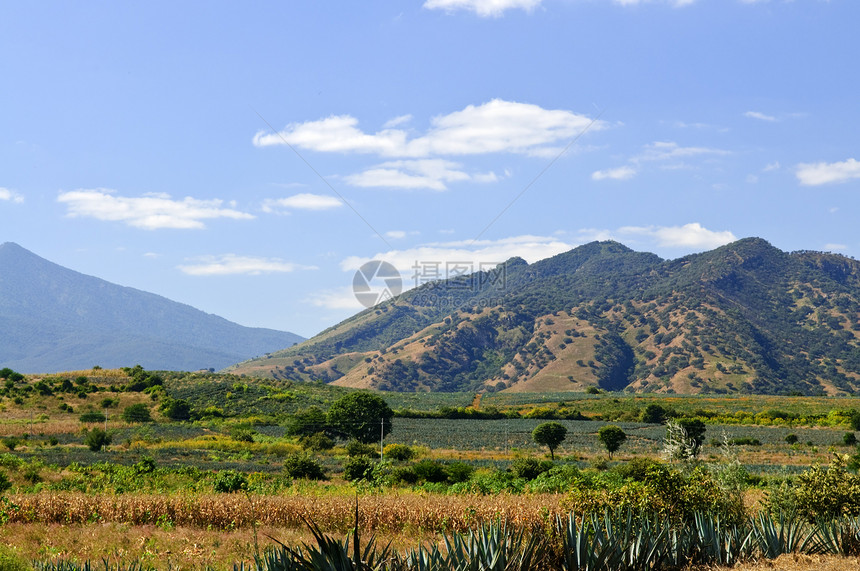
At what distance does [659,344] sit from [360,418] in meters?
122

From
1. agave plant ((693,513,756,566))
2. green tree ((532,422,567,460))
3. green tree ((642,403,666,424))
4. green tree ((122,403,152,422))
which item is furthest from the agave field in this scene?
green tree ((642,403,666,424))

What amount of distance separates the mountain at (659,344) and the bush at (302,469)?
11140 cm

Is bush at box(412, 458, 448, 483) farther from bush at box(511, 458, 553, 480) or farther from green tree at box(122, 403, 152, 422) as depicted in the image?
green tree at box(122, 403, 152, 422)

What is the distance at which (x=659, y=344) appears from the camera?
156 meters

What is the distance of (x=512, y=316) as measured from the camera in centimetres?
18675

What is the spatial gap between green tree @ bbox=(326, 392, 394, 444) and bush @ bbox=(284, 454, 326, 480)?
17.6m

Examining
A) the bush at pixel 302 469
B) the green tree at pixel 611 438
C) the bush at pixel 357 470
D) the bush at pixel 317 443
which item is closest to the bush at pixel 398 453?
the bush at pixel 317 443

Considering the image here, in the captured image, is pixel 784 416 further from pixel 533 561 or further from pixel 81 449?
pixel 533 561

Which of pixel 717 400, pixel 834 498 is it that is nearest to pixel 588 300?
pixel 717 400

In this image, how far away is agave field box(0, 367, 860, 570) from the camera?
11344mm

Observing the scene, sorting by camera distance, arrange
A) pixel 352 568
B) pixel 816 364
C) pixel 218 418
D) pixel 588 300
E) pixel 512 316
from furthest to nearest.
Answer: pixel 588 300 < pixel 512 316 < pixel 816 364 < pixel 218 418 < pixel 352 568

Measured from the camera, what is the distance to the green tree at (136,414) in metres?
61.2

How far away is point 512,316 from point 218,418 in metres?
129

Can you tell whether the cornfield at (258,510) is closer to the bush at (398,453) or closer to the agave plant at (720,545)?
the agave plant at (720,545)
